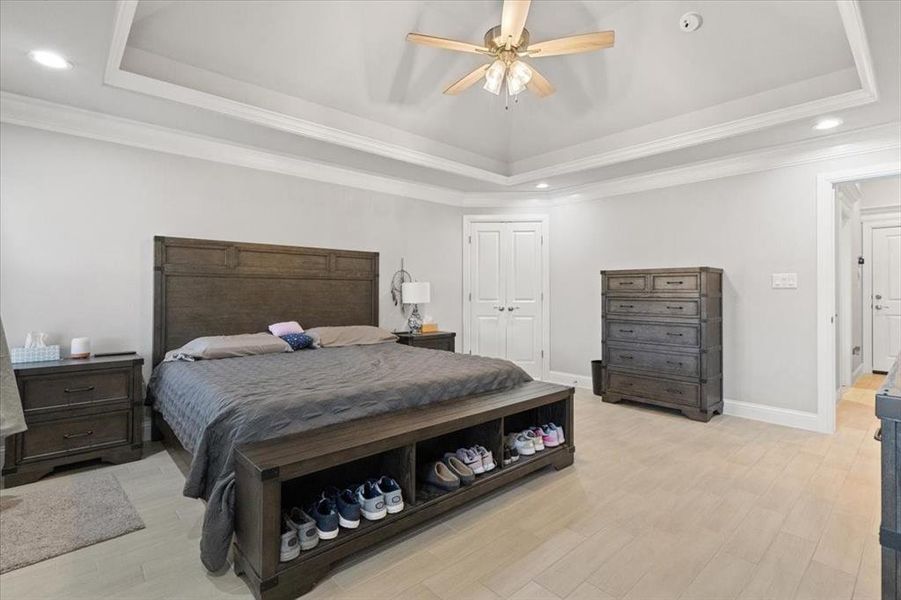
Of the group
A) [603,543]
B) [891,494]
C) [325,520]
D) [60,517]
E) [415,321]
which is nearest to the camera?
[891,494]

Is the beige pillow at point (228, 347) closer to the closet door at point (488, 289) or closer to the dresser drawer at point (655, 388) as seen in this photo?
the closet door at point (488, 289)

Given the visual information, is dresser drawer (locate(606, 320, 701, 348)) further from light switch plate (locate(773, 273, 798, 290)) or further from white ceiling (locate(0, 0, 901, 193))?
white ceiling (locate(0, 0, 901, 193))

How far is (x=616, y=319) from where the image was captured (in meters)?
4.58

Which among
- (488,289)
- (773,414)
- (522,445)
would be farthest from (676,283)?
(522,445)

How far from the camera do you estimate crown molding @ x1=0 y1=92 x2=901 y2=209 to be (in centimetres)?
309

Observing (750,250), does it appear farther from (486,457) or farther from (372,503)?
(372,503)

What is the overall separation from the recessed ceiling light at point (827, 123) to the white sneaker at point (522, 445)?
3.33 m

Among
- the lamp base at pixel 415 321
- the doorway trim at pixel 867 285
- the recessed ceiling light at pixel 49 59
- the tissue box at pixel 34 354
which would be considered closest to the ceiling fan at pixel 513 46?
the recessed ceiling light at pixel 49 59

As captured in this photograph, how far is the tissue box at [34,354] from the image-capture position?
2832mm

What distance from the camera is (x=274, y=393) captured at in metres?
2.11

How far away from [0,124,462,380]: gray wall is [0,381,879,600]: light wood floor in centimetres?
120

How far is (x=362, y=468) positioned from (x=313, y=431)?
1.50 ft

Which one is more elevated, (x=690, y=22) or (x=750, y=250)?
(x=690, y=22)

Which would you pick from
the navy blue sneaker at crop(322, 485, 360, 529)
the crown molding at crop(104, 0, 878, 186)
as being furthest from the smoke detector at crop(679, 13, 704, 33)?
the navy blue sneaker at crop(322, 485, 360, 529)
